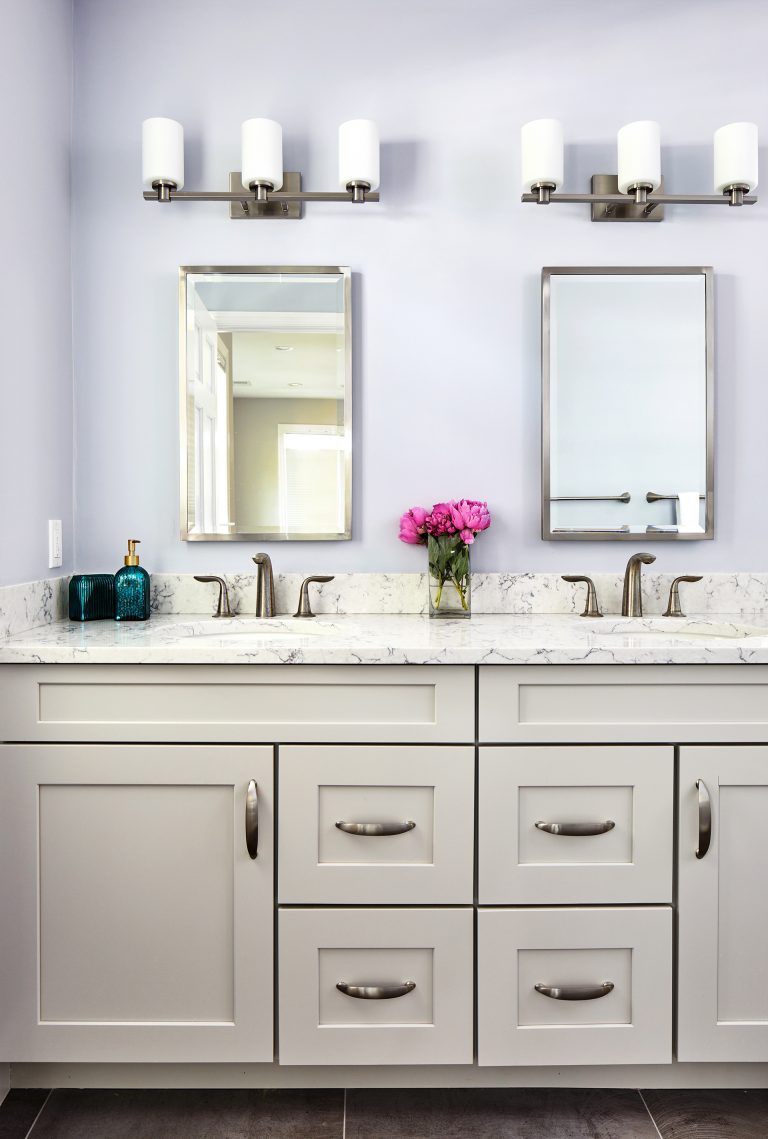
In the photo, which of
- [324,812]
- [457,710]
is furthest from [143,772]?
[457,710]

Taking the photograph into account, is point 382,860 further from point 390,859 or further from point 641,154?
point 641,154

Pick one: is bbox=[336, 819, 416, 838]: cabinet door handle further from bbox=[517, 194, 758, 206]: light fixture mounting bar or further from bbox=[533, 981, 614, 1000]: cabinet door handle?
bbox=[517, 194, 758, 206]: light fixture mounting bar

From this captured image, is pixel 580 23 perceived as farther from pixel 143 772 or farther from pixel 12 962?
pixel 12 962

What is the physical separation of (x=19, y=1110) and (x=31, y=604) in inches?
38.3

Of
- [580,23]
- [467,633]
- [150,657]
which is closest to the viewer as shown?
[150,657]

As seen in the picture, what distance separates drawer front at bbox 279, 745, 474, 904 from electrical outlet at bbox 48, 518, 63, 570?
2.59 feet

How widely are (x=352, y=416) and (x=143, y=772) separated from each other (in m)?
0.99

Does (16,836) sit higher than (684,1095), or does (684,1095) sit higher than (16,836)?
(16,836)

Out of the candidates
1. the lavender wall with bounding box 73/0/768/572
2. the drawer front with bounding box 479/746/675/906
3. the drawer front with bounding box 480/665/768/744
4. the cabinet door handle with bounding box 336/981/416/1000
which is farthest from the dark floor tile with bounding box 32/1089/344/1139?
the lavender wall with bounding box 73/0/768/572

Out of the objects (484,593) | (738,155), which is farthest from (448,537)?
(738,155)

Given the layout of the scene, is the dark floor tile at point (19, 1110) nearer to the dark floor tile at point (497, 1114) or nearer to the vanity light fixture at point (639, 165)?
the dark floor tile at point (497, 1114)

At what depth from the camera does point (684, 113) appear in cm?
191

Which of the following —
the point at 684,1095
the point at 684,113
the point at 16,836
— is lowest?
the point at 684,1095

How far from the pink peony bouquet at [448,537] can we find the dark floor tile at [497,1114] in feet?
3.26
